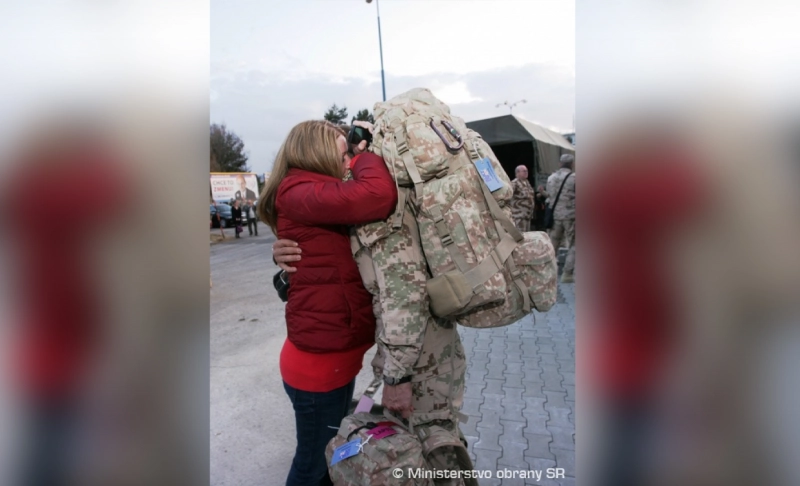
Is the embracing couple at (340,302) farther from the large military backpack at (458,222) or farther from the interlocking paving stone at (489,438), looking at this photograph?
the interlocking paving stone at (489,438)

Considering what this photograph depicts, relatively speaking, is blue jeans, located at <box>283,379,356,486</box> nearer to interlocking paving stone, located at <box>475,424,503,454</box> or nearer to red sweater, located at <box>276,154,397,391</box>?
red sweater, located at <box>276,154,397,391</box>

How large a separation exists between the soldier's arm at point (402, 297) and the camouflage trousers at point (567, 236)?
226 inches

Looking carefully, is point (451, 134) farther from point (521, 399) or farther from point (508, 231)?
point (521, 399)

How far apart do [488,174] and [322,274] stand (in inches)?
28.2

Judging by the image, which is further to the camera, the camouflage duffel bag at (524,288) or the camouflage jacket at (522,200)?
the camouflage jacket at (522,200)

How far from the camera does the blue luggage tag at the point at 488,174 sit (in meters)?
1.63

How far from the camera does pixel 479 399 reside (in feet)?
11.4
